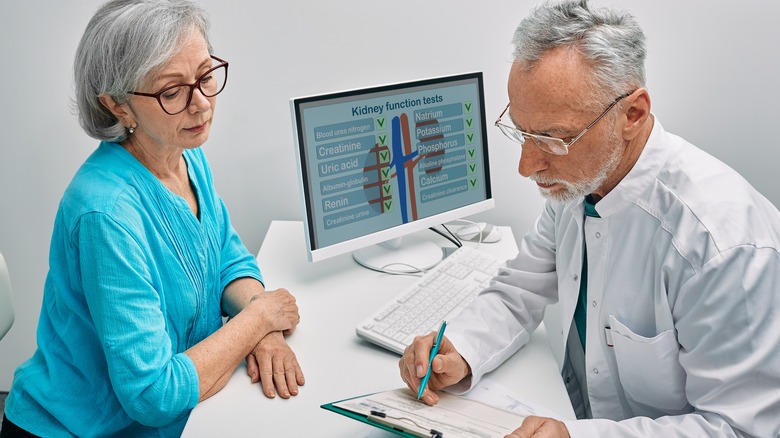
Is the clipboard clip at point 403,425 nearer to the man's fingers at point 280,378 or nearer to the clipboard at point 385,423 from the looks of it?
the clipboard at point 385,423

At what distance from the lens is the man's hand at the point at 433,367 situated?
132cm

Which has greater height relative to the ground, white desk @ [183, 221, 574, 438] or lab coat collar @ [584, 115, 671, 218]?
lab coat collar @ [584, 115, 671, 218]

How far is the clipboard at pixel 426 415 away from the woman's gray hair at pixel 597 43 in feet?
1.86

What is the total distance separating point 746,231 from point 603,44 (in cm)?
39

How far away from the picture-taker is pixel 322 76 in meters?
2.18

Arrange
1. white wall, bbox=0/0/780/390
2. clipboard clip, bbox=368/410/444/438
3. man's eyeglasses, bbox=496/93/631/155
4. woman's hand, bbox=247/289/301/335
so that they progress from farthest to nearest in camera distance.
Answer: white wall, bbox=0/0/780/390 → woman's hand, bbox=247/289/301/335 → man's eyeglasses, bbox=496/93/631/155 → clipboard clip, bbox=368/410/444/438

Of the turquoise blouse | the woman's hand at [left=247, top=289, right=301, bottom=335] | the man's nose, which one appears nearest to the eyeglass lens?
the turquoise blouse

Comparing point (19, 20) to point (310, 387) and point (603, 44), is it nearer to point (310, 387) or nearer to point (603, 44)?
point (310, 387)

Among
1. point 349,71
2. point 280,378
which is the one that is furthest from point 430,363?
point 349,71

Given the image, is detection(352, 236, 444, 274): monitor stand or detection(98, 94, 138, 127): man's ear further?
detection(352, 236, 444, 274): monitor stand

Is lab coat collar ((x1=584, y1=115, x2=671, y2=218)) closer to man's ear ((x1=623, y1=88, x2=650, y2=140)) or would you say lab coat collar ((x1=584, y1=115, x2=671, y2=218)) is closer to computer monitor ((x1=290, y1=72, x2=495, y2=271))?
man's ear ((x1=623, y1=88, x2=650, y2=140))

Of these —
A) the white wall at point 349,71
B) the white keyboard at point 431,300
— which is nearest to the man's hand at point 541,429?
the white keyboard at point 431,300

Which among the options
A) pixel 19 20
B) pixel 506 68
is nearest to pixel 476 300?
pixel 506 68

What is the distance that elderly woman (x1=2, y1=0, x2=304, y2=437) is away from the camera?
4.25ft
